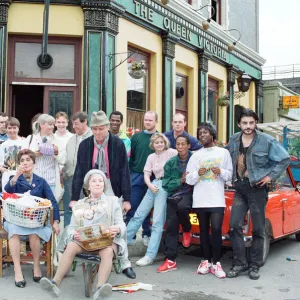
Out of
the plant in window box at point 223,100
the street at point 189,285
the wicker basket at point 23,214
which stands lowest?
the street at point 189,285

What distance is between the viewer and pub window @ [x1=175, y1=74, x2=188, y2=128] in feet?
45.0

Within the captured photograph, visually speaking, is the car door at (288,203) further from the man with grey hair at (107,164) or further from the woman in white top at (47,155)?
the woman in white top at (47,155)

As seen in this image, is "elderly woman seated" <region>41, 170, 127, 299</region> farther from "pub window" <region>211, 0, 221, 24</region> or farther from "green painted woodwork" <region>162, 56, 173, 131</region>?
"pub window" <region>211, 0, 221, 24</region>

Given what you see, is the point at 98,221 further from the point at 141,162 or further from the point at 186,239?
the point at 141,162

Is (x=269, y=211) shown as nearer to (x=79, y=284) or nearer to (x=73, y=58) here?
(x=79, y=284)

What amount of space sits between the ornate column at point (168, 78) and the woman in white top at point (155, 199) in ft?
20.3

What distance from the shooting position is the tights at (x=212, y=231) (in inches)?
222

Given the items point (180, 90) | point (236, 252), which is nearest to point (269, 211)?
point (236, 252)

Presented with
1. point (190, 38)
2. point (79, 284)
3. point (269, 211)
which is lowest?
point (79, 284)

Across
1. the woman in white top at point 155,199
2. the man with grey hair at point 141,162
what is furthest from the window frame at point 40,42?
the woman in white top at point 155,199

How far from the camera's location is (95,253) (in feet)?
15.6

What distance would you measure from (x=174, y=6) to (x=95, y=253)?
957cm

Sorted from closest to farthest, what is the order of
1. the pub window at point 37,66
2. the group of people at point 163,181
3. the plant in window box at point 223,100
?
the group of people at point 163,181 < the pub window at point 37,66 < the plant in window box at point 223,100

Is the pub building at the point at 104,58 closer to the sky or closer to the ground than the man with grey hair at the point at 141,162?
closer to the sky
